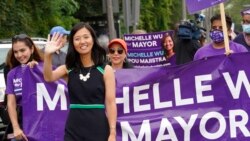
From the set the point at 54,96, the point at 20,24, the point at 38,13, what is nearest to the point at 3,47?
the point at 54,96

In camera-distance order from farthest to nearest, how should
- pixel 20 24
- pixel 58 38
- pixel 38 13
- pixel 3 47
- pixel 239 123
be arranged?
pixel 38 13 → pixel 20 24 → pixel 3 47 → pixel 239 123 → pixel 58 38

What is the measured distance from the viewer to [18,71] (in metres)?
6.56

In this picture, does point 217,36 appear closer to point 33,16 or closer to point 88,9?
point 33,16

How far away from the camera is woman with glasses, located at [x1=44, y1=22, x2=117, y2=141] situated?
208 inches

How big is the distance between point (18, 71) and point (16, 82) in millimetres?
111

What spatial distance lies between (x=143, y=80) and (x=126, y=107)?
1.02ft

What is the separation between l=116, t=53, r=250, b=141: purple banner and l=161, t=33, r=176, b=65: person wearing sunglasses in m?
2.99

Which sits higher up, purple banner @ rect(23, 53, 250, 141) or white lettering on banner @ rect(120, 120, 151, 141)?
purple banner @ rect(23, 53, 250, 141)

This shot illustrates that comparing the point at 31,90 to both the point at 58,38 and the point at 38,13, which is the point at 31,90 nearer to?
the point at 58,38

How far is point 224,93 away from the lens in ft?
20.7

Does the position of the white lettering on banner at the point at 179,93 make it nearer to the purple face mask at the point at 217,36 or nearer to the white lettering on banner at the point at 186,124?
the white lettering on banner at the point at 186,124

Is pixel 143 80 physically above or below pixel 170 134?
above

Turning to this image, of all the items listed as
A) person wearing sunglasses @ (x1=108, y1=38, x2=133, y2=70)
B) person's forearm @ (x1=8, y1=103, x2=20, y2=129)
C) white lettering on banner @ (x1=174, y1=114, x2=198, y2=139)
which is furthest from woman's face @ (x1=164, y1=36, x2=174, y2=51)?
person's forearm @ (x1=8, y1=103, x2=20, y2=129)

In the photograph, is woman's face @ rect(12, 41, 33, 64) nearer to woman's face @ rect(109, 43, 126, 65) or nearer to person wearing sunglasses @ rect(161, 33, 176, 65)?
woman's face @ rect(109, 43, 126, 65)
